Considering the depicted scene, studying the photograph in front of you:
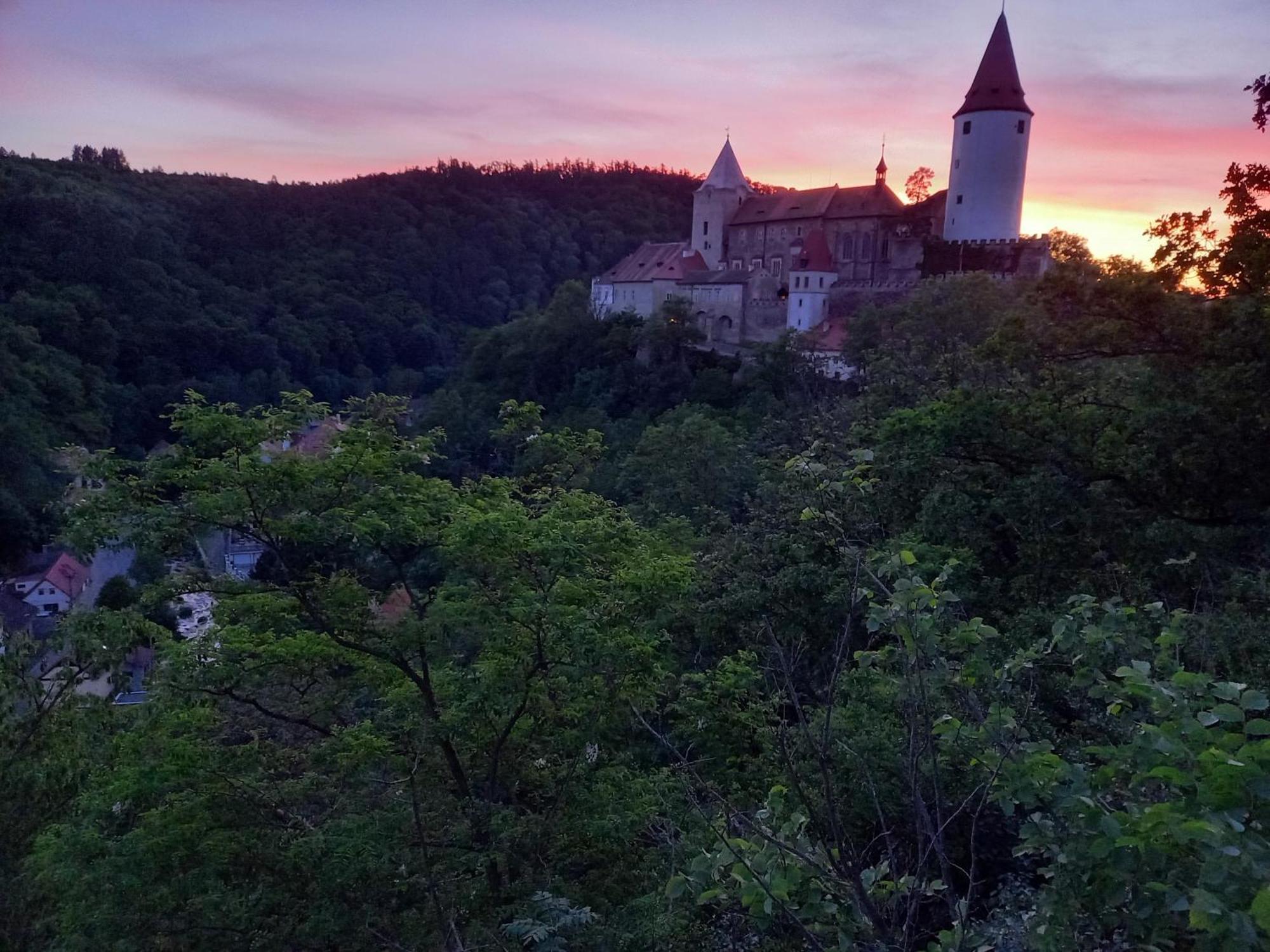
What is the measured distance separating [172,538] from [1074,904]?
672cm

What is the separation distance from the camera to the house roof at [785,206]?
44.0 metres

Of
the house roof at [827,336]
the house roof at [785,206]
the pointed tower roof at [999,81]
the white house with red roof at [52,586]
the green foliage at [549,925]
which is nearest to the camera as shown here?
the green foliage at [549,925]

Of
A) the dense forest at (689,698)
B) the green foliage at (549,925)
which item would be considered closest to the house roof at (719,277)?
the dense forest at (689,698)

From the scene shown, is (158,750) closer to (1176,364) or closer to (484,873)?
(484,873)

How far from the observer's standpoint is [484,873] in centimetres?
715

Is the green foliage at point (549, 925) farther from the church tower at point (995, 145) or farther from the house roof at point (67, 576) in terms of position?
the church tower at point (995, 145)

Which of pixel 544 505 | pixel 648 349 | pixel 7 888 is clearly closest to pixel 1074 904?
pixel 544 505

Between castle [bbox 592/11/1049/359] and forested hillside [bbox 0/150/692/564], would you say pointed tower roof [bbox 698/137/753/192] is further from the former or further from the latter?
forested hillside [bbox 0/150/692/564]

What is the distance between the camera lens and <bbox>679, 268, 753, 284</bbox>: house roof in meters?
42.0

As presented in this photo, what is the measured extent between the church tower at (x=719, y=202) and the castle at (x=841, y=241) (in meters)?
0.07

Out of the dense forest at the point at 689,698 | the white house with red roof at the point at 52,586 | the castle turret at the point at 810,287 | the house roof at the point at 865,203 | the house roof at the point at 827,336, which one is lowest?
the white house with red roof at the point at 52,586

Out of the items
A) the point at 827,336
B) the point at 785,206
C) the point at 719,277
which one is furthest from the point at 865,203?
the point at 827,336

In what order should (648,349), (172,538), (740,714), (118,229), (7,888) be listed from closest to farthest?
(172,538) → (7,888) → (740,714) → (648,349) → (118,229)

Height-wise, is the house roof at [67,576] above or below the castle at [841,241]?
below
